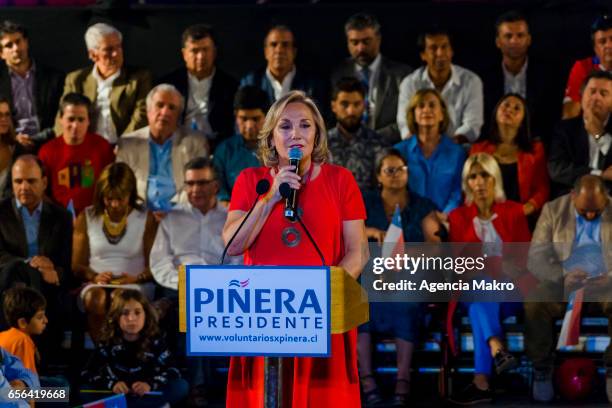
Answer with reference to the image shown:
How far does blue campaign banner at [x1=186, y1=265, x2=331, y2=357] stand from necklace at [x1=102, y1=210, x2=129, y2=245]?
372cm

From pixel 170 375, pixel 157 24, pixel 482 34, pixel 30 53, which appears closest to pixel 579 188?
pixel 482 34

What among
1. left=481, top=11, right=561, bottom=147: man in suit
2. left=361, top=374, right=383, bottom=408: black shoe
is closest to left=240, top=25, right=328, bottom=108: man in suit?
left=481, top=11, right=561, bottom=147: man in suit

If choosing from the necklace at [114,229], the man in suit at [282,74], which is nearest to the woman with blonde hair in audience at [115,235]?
the necklace at [114,229]

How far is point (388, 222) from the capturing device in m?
6.87

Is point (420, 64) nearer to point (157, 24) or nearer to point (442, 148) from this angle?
point (442, 148)

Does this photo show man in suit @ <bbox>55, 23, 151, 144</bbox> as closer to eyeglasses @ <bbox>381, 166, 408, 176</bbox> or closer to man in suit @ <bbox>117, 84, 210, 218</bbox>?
man in suit @ <bbox>117, 84, 210, 218</bbox>

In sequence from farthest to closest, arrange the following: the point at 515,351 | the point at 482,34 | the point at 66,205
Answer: the point at 482,34 < the point at 66,205 < the point at 515,351

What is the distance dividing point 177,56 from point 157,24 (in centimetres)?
26

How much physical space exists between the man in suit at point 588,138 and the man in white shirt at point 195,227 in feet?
6.87

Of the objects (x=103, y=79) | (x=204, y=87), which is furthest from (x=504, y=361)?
(x=103, y=79)

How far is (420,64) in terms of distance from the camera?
8.05 metres

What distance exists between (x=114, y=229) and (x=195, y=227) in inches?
20.3

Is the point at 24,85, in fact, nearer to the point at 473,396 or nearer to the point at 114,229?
the point at 114,229

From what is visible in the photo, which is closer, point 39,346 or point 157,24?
point 39,346
